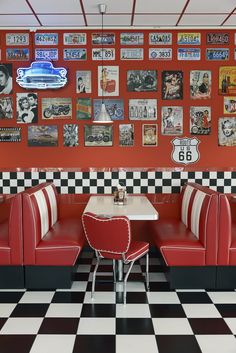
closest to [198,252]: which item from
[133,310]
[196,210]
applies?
[196,210]

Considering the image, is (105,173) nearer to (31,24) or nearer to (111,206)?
(111,206)

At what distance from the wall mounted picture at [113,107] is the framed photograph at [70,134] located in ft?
1.14

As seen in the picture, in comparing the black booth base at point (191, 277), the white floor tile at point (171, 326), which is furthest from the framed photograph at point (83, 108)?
the white floor tile at point (171, 326)

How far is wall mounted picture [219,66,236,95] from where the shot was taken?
5.68m

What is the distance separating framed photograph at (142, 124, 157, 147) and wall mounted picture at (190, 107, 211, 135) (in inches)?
21.8

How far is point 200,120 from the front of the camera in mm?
5742

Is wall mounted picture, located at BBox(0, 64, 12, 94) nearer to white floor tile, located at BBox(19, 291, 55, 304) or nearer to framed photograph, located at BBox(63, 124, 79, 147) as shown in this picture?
framed photograph, located at BBox(63, 124, 79, 147)

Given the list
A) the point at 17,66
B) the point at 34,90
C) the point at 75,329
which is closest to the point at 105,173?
the point at 34,90

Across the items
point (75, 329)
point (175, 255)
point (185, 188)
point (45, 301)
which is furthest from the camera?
point (185, 188)

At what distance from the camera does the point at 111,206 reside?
14.8 feet

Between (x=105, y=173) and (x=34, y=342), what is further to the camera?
(x=105, y=173)

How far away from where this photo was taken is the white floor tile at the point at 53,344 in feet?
10.00

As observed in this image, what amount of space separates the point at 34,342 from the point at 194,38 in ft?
14.9

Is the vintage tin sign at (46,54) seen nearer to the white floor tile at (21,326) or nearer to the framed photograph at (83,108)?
the framed photograph at (83,108)
